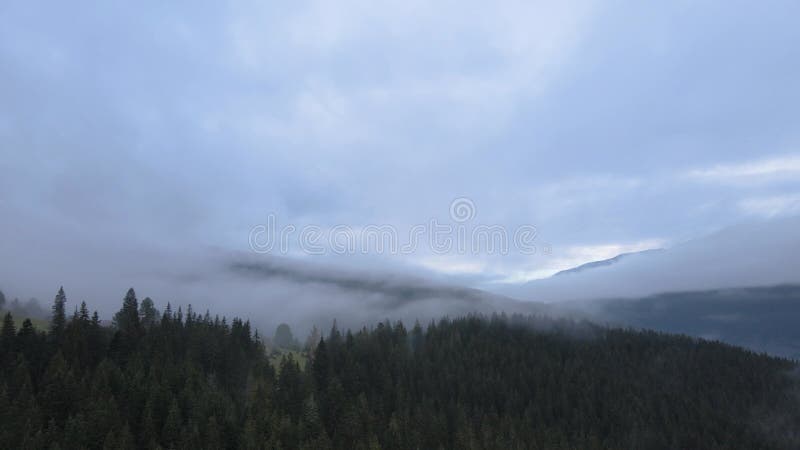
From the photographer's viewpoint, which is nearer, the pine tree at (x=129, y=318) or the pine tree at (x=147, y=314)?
the pine tree at (x=129, y=318)

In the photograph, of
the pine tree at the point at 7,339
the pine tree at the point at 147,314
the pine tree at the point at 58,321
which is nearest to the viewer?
the pine tree at the point at 7,339

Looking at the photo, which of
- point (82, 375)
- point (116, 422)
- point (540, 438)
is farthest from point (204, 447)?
point (540, 438)

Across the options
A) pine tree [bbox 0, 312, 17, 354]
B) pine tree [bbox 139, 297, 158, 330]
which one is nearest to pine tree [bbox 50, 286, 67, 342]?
pine tree [bbox 0, 312, 17, 354]

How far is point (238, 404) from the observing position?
142 meters

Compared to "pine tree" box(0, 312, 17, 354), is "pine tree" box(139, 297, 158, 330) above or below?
above

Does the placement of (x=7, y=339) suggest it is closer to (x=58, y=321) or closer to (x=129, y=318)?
(x=58, y=321)

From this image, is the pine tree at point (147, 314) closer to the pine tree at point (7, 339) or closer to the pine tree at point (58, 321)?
the pine tree at point (58, 321)

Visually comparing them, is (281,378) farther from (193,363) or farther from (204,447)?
(204,447)

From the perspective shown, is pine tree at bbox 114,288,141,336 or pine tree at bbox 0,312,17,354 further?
pine tree at bbox 114,288,141,336

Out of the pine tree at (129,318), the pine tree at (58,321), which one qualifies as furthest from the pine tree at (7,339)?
the pine tree at (129,318)

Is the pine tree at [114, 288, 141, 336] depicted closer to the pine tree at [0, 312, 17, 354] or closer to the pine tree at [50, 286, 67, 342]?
the pine tree at [50, 286, 67, 342]

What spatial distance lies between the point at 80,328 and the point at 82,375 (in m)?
26.1

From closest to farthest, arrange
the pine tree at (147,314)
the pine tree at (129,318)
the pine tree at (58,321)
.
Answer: the pine tree at (58,321) < the pine tree at (129,318) < the pine tree at (147,314)

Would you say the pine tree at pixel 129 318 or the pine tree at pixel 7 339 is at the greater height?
the pine tree at pixel 129 318
